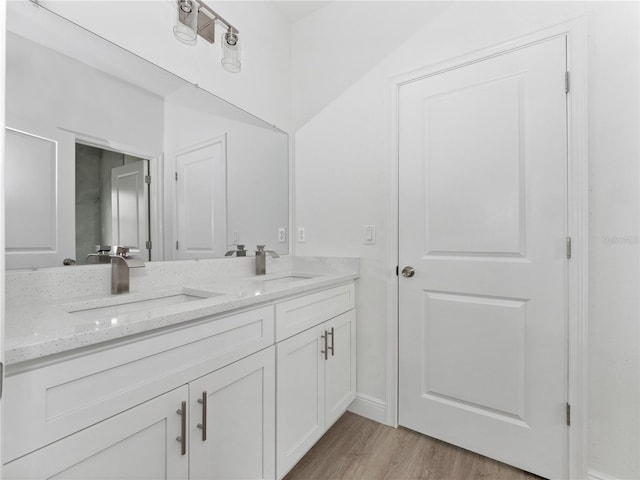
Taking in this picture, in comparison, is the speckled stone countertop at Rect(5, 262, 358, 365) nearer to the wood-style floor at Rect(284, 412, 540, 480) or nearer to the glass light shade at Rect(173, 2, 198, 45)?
the wood-style floor at Rect(284, 412, 540, 480)

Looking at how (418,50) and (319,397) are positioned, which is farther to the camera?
(418,50)

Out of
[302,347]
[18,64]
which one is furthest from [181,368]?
[18,64]

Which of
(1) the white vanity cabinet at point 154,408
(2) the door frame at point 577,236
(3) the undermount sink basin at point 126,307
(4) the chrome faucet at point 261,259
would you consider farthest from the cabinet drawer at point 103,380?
(2) the door frame at point 577,236

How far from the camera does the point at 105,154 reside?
1.22 m

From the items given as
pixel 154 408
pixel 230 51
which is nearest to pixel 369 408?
pixel 154 408

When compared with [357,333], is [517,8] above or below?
above

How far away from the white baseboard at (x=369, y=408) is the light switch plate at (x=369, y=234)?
3.08 feet

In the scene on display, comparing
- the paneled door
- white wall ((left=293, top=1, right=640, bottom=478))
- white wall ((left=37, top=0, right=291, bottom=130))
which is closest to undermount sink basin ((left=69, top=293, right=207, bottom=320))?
white wall ((left=293, top=1, right=640, bottom=478))

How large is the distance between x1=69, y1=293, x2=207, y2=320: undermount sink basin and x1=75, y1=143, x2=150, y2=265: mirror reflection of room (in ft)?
0.64

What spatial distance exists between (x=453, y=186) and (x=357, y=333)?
3.37ft

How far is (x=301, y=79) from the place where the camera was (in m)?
2.21

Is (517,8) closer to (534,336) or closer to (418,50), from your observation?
(418,50)

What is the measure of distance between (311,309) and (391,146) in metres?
1.03

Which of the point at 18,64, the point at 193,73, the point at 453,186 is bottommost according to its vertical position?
the point at 453,186
